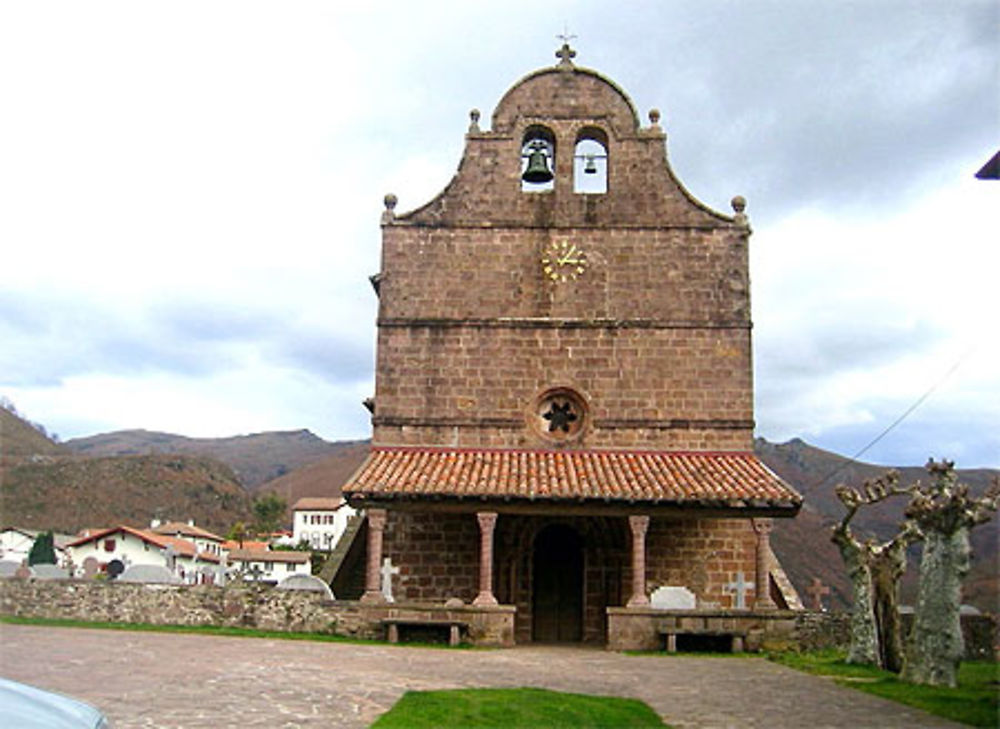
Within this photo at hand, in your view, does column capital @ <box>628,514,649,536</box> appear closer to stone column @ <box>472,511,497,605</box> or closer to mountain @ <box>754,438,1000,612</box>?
stone column @ <box>472,511,497,605</box>

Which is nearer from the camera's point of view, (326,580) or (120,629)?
(120,629)

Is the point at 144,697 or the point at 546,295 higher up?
the point at 546,295

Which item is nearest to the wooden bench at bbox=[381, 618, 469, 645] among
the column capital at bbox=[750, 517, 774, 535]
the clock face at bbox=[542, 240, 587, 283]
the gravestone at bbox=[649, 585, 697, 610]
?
the gravestone at bbox=[649, 585, 697, 610]

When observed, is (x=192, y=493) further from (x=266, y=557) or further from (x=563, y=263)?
(x=563, y=263)

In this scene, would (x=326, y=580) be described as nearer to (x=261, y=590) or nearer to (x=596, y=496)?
(x=261, y=590)

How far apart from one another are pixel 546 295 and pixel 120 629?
1134 centimetres

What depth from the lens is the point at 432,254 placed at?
2339 centimetres

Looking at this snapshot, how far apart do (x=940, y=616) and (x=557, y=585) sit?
Answer: 10.7 m

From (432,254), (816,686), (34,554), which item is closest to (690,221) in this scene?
(432,254)

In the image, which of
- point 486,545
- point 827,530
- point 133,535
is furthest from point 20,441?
point 486,545

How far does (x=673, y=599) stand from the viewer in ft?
63.2

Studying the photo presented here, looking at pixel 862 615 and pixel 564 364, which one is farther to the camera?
pixel 564 364

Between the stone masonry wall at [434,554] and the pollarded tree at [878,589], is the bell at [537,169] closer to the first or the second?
the stone masonry wall at [434,554]

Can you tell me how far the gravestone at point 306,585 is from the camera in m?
19.5
